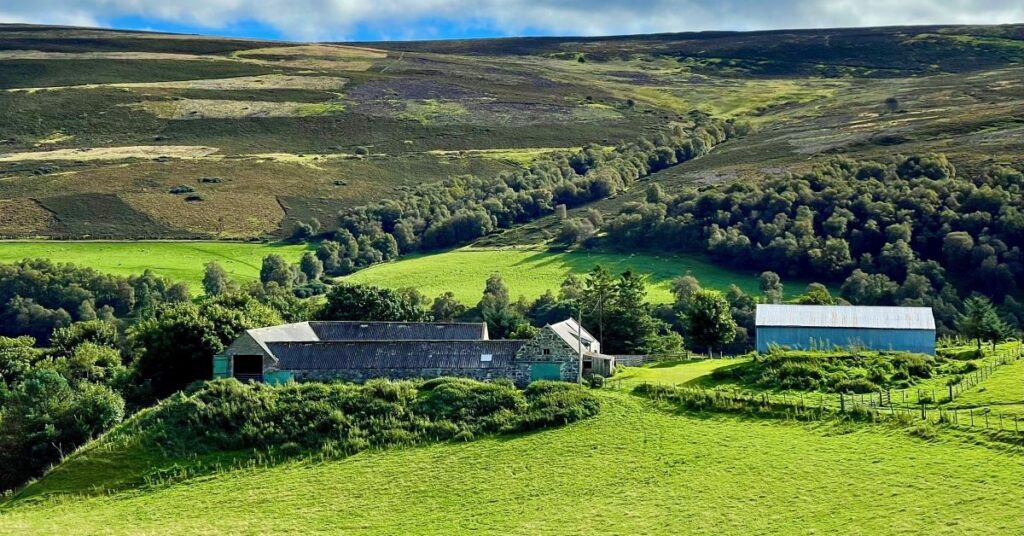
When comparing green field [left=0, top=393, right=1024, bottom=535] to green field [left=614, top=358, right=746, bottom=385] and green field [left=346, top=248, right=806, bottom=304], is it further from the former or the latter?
green field [left=346, top=248, right=806, bottom=304]

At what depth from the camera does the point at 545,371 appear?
178 ft

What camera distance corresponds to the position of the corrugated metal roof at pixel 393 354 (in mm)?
54844

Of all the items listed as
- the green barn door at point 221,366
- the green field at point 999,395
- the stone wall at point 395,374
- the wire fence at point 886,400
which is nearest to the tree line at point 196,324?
the green barn door at point 221,366

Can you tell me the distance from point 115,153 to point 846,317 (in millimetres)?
141235

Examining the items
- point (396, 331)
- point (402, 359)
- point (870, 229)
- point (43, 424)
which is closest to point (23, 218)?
point (396, 331)

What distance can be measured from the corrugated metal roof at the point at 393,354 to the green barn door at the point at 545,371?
4.25ft

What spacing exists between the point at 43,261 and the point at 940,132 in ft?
393

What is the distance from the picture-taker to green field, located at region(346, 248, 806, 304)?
354 ft

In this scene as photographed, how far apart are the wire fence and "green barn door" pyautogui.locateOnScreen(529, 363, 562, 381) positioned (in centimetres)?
286

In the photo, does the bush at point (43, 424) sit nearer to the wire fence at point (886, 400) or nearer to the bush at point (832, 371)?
the wire fence at point (886, 400)

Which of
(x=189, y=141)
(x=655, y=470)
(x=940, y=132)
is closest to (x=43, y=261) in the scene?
(x=189, y=141)

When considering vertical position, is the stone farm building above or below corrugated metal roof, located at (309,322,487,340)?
below

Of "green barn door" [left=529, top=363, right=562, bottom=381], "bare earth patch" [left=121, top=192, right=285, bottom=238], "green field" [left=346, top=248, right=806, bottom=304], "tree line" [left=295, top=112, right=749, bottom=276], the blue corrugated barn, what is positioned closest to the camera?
"green barn door" [left=529, top=363, right=562, bottom=381]

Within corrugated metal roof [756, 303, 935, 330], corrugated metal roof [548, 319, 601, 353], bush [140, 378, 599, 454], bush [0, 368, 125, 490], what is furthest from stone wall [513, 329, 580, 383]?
bush [0, 368, 125, 490]
